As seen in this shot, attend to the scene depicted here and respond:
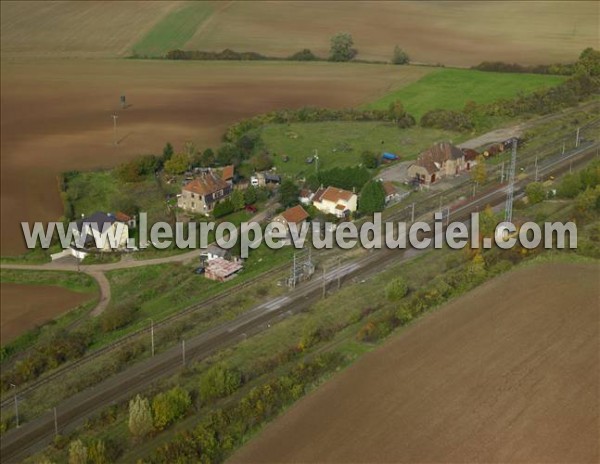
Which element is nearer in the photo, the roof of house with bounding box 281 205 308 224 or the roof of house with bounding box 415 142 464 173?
the roof of house with bounding box 281 205 308 224

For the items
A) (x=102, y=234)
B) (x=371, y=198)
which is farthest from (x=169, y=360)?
(x=371, y=198)

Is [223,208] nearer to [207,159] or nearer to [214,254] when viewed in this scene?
[214,254]

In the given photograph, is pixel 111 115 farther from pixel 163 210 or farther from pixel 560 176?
pixel 560 176

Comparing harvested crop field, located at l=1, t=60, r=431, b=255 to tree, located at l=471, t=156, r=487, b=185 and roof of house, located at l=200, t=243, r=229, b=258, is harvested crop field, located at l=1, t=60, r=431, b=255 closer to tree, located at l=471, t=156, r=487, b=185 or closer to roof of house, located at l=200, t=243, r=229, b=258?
roof of house, located at l=200, t=243, r=229, b=258

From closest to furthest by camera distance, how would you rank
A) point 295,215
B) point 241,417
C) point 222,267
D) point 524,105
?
1. point 241,417
2. point 222,267
3. point 295,215
4. point 524,105

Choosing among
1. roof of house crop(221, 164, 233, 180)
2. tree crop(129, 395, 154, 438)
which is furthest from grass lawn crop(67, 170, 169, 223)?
tree crop(129, 395, 154, 438)

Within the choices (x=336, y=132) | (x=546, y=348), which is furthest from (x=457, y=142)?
(x=546, y=348)
